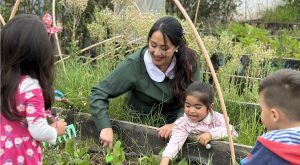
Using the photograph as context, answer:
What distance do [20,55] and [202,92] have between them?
54.5 inches

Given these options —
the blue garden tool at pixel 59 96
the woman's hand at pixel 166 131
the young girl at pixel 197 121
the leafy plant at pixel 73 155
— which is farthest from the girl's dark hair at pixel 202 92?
the blue garden tool at pixel 59 96

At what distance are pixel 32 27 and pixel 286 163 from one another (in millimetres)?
1162

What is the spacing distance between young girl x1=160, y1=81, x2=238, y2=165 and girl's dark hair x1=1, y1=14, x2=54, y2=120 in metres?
1.24

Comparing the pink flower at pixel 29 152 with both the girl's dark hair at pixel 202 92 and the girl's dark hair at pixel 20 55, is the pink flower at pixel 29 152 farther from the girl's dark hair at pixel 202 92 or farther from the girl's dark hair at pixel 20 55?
the girl's dark hair at pixel 202 92

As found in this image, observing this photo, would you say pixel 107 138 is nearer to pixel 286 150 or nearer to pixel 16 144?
pixel 16 144

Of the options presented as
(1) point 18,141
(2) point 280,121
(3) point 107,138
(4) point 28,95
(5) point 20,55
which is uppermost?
(5) point 20,55

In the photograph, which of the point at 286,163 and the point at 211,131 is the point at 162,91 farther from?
the point at 286,163

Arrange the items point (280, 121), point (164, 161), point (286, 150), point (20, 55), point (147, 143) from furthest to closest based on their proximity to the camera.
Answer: point (147, 143)
point (164, 161)
point (20, 55)
point (280, 121)
point (286, 150)

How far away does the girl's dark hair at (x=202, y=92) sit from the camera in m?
3.36

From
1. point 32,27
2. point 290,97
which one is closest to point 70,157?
point 32,27

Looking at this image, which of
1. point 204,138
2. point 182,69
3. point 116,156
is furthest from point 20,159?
point 182,69

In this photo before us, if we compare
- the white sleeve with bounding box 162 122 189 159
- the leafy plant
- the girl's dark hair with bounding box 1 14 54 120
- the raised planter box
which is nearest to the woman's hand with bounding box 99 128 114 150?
the leafy plant

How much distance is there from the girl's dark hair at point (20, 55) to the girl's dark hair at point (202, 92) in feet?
4.04

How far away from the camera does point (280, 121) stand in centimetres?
213
